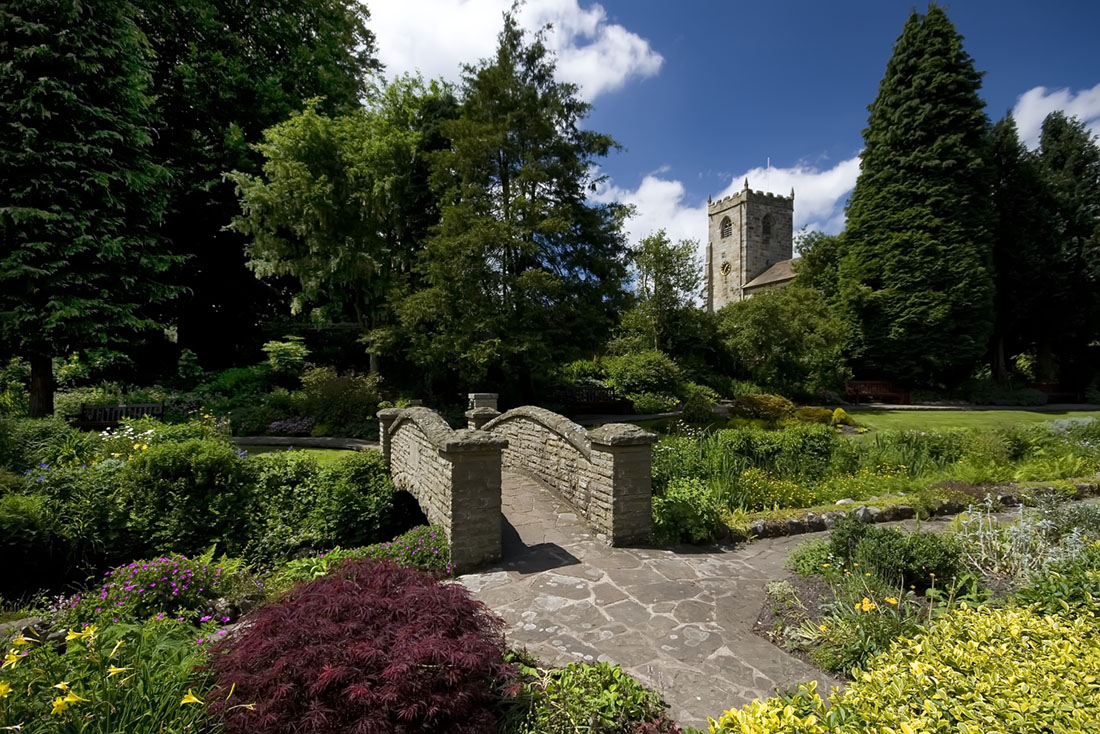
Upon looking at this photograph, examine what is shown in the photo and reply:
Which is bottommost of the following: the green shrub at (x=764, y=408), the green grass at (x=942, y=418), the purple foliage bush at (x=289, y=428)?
the green grass at (x=942, y=418)

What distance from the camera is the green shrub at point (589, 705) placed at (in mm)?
2643

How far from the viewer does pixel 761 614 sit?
4.08 meters

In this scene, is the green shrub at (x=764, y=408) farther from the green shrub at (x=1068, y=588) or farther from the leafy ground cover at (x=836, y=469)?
the green shrub at (x=1068, y=588)

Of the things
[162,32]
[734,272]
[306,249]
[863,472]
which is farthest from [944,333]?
[162,32]

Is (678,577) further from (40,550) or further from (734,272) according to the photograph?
(734,272)

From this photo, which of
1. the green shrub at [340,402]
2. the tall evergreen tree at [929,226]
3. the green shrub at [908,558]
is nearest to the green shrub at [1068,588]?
the green shrub at [908,558]

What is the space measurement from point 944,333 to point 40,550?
93.4 feet

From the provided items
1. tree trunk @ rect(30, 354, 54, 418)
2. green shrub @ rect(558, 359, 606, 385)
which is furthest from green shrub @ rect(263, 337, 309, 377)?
green shrub @ rect(558, 359, 606, 385)

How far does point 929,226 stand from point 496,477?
83.2ft

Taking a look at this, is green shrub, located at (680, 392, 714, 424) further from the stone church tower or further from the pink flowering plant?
the stone church tower

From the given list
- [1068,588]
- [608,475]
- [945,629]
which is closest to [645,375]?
[608,475]

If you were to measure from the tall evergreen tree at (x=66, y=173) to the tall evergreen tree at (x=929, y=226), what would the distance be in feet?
90.3

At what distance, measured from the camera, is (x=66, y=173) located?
10.8 meters

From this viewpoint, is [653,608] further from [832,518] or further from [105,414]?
[105,414]
